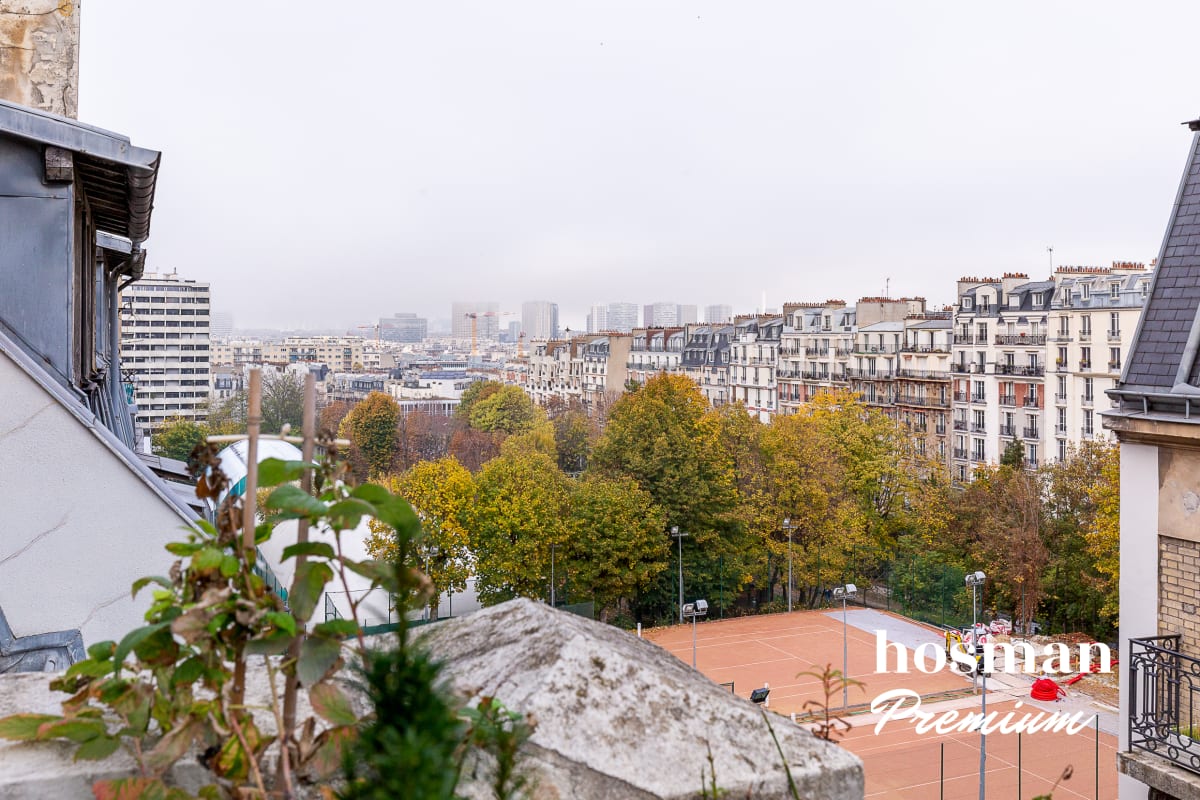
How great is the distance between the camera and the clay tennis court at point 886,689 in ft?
66.2

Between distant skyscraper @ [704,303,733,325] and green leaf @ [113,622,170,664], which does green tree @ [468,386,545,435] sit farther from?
distant skyscraper @ [704,303,733,325]

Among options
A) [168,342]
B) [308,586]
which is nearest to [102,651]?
[308,586]

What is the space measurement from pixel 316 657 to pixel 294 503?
22cm

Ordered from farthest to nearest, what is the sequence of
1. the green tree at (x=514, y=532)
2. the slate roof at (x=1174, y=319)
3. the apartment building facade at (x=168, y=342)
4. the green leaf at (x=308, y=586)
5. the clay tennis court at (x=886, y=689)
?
the apartment building facade at (x=168, y=342), the green tree at (x=514, y=532), the clay tennis court at (x=886, y=689), the slate roof at (x=1174, y=319), the green leaf at (x=308, y=586)

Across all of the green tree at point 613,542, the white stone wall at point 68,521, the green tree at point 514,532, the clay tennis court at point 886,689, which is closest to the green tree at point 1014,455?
the clay tennis court at point 886,689

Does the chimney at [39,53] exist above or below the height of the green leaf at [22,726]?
above

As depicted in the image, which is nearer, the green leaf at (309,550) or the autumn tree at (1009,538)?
the green leaf at (309,550)

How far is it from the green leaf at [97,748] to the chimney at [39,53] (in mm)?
7605

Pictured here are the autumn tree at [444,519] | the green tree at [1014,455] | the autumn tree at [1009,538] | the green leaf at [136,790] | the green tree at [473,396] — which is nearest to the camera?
the green leaf at [136,790]

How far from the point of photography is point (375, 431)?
5875cm

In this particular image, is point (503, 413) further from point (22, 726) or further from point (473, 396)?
point (22, 726)

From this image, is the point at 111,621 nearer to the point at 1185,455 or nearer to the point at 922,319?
the point at 1185,455

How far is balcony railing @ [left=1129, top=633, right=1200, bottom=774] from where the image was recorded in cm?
718

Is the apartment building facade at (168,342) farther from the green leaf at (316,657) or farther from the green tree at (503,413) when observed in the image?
the green leaf at (316,657)
